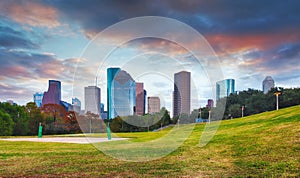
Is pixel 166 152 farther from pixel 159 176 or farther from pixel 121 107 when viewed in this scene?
pixel 159 176

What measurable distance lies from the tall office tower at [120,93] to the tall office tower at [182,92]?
153 cm

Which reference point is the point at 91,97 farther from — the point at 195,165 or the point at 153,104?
the point at 195,165

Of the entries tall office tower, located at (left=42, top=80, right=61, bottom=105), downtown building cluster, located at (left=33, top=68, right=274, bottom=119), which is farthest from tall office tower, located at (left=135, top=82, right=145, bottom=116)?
tall office tower, located at (left=42, top=80, right=61, bottom=105)

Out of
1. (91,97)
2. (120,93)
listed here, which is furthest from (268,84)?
(91,97)

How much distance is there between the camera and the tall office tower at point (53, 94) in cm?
4953

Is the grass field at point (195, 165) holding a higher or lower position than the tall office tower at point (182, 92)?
lower

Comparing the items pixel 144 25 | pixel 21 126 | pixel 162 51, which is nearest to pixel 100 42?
pixel 144 25

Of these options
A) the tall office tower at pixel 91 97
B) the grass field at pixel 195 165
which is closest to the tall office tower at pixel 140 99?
the tall office tower at pixel 91 97

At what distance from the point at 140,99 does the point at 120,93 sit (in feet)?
3.24

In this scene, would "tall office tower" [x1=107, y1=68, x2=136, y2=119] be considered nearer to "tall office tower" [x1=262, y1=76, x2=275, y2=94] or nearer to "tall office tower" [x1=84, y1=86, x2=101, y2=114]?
"tall office tower" [x1=84, y1=86, x2=101, y2=114]

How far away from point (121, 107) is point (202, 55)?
11.3 ft

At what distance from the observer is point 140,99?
425 inches

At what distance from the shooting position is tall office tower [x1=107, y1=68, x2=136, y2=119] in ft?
31.8

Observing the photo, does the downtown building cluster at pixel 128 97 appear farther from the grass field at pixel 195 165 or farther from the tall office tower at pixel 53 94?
the tall office tower at pixel 53 94
